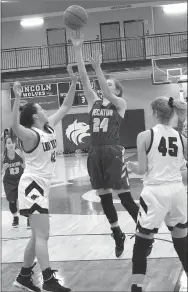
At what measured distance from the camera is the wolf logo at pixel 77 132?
2095 cm

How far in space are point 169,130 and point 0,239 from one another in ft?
10.2

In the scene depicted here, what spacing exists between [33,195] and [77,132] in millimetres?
17442

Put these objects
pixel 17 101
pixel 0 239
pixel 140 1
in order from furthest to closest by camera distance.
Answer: pixel 140 1, pixel 0 239, pixel 17 101

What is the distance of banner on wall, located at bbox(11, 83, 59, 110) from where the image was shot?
20.9m

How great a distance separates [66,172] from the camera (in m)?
13.4

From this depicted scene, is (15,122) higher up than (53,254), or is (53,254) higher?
(15,122)

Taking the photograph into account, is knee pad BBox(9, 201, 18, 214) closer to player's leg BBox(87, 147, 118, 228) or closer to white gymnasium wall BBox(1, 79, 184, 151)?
player's leg BBox(87, 147, 118, 228)

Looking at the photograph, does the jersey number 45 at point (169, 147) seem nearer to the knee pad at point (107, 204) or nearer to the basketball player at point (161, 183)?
the basketball player at point (161, 183)

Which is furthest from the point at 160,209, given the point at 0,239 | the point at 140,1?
the point at 140,1

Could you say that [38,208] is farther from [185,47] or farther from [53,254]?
[185,47]

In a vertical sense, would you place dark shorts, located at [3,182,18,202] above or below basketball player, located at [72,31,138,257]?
below

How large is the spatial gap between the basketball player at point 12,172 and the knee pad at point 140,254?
3.42m

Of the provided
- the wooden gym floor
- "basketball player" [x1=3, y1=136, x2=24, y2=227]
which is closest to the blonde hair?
the wooden gym floor

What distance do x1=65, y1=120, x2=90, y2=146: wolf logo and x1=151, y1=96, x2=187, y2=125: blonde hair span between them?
1750 cm
